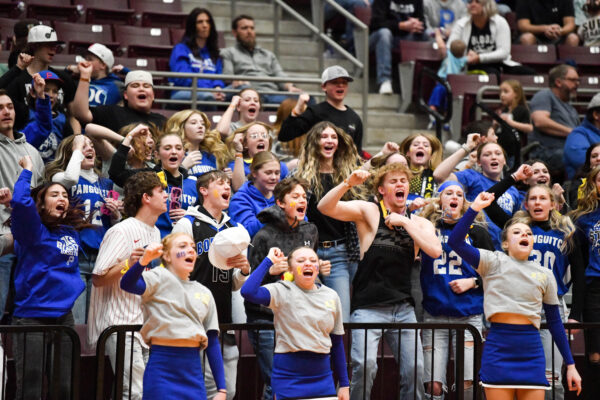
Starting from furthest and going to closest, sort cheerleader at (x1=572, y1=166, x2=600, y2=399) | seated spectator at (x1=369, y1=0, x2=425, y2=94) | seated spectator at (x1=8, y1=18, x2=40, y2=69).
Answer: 1. seated spectator at (x1=369, y1=0, x2=425, y2=94)
2. seated spectator at (x1=8, y1=18, x2=40, y2=69)
3. cheerleader at (x1=572, y1=166, x2=600, y2=399)

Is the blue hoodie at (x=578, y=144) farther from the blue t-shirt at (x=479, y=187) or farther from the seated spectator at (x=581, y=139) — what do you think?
the blue t-shirt at (x=479, y=187)

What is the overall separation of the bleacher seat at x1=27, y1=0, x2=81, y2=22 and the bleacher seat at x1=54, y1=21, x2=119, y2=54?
0.33m

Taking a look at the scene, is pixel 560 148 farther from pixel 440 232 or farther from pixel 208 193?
pixel 208 193

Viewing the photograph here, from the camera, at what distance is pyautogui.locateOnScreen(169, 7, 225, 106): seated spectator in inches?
373

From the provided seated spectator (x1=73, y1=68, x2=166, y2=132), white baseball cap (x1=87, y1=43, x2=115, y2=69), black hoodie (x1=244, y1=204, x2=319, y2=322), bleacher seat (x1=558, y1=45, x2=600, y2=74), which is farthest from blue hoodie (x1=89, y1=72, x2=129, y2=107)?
bleacher seat (x1=558, y1=45, x2=600, y2=74)

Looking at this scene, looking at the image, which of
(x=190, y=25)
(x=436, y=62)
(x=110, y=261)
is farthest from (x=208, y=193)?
(x=436, y=62)

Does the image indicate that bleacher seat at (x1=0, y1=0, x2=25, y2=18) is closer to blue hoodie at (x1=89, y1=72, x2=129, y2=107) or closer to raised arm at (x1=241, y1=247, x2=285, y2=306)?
blue hoodie at (x1=89, y1=72, x2=129, y2=107)

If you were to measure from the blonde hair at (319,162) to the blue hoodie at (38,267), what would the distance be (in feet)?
5.48

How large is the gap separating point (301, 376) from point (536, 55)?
303 inches

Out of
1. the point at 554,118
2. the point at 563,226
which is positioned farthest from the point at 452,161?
the point at 554,118

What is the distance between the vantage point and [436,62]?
11.1m

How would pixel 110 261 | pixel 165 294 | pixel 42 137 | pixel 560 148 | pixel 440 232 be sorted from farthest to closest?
pixel 560 148, pixel 42 137, pixel 440 232, pixel 110 261, pixel 165 294

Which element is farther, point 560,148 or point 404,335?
point 560,148

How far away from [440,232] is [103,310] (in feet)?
7.30
